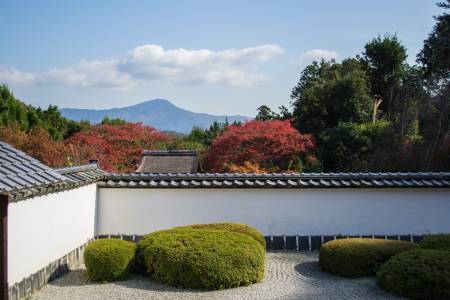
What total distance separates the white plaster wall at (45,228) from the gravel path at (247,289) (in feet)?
1.38

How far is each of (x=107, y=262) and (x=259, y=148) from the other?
13.7 metres

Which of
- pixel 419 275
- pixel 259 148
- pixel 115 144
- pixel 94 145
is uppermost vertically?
pixel 115 144

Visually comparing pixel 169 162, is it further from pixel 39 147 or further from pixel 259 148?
pixel 39 147

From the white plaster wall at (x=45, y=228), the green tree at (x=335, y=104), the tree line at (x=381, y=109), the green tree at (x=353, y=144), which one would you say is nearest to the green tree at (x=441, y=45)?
the tree line at (x=381, y=109)

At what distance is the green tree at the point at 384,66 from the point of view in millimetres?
29266

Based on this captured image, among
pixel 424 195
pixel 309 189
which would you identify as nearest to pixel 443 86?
pixel 424 195

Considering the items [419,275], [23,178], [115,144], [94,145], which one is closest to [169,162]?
[94,145]

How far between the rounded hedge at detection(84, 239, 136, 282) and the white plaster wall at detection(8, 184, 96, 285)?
0.60 metres

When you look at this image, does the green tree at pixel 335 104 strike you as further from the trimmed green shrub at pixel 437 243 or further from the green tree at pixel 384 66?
the trimmed green shrub at pixel 437 243

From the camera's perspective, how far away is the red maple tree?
22.2 metres

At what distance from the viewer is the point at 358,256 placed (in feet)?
23.4

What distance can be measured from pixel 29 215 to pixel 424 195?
23.7 ft

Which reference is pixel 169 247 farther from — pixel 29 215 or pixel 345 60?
pixel 345 60

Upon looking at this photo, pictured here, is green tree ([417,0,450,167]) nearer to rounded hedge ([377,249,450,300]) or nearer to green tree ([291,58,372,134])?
green tree ([291,58,372,134])
